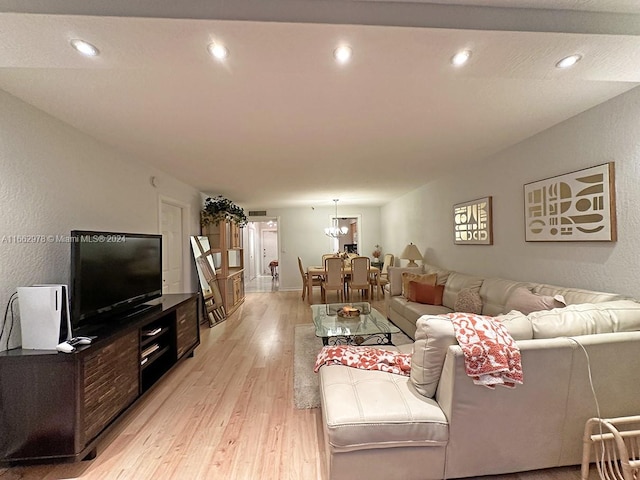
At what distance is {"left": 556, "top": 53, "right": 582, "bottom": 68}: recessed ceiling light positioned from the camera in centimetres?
146

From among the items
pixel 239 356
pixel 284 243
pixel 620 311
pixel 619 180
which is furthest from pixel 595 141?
pixel 284 243

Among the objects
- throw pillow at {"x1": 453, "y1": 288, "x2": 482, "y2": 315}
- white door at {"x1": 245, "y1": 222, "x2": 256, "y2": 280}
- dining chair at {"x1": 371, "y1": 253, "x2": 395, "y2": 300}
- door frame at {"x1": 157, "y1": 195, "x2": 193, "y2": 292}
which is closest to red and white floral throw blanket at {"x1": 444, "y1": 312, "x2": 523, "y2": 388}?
throw pillow at {"x1": 453, "y1": 288, "x2": 482, "y2": 315}

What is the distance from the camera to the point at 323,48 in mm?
1375

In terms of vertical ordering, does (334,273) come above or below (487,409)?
above

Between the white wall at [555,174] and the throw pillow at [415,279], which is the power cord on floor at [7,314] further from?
the white wall at [555,174]

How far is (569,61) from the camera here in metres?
1.50

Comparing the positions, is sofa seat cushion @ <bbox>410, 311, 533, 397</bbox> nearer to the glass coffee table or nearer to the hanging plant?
the glass coffee table

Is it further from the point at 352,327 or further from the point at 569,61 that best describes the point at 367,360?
the point at 569,61

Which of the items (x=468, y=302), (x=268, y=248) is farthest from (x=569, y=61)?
(x=268, y=248)

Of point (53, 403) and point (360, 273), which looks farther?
point (360, 273)

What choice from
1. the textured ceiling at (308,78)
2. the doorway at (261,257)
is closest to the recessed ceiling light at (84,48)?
the textured ceiling at (308,78)

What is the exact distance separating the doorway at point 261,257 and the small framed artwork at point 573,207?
649 cm

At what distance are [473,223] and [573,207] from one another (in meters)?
1.38

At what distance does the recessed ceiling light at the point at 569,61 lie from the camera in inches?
57.6
